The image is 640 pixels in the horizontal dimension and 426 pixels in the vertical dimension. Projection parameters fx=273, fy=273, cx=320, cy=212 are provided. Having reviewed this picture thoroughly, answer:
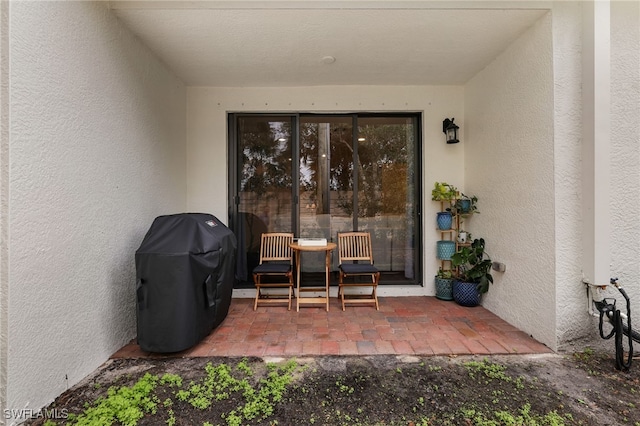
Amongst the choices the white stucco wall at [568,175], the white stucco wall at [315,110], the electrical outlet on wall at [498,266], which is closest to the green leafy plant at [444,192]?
the white stucco wall at [315,110]

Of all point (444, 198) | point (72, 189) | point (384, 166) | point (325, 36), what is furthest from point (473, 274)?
point (72, 189)

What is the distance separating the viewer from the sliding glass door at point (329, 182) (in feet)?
12.3

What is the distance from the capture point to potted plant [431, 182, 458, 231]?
11.3ft

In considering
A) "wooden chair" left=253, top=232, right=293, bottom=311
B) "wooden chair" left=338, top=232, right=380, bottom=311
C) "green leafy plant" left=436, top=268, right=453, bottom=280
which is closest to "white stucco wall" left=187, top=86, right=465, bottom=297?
"green leafy plant" left=436, top=268, right=453, bottom=280

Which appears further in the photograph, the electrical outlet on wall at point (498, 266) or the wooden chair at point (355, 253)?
the wooden chair at point (355, 253)

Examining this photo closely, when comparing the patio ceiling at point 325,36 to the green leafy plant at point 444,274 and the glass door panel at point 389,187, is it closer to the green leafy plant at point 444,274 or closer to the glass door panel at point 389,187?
the glass door panel at point 389,187

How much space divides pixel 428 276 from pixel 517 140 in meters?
1.91

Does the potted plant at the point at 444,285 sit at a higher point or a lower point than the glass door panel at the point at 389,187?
lower

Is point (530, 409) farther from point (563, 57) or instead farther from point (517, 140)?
point (563, 57)

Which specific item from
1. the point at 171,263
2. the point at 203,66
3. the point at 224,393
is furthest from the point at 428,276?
the point at 203,66

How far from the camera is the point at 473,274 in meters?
3.20

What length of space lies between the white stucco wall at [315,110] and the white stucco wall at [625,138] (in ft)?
4.97

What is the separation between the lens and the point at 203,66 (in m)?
3.07

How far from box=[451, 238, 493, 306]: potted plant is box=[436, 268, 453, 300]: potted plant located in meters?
0.11
